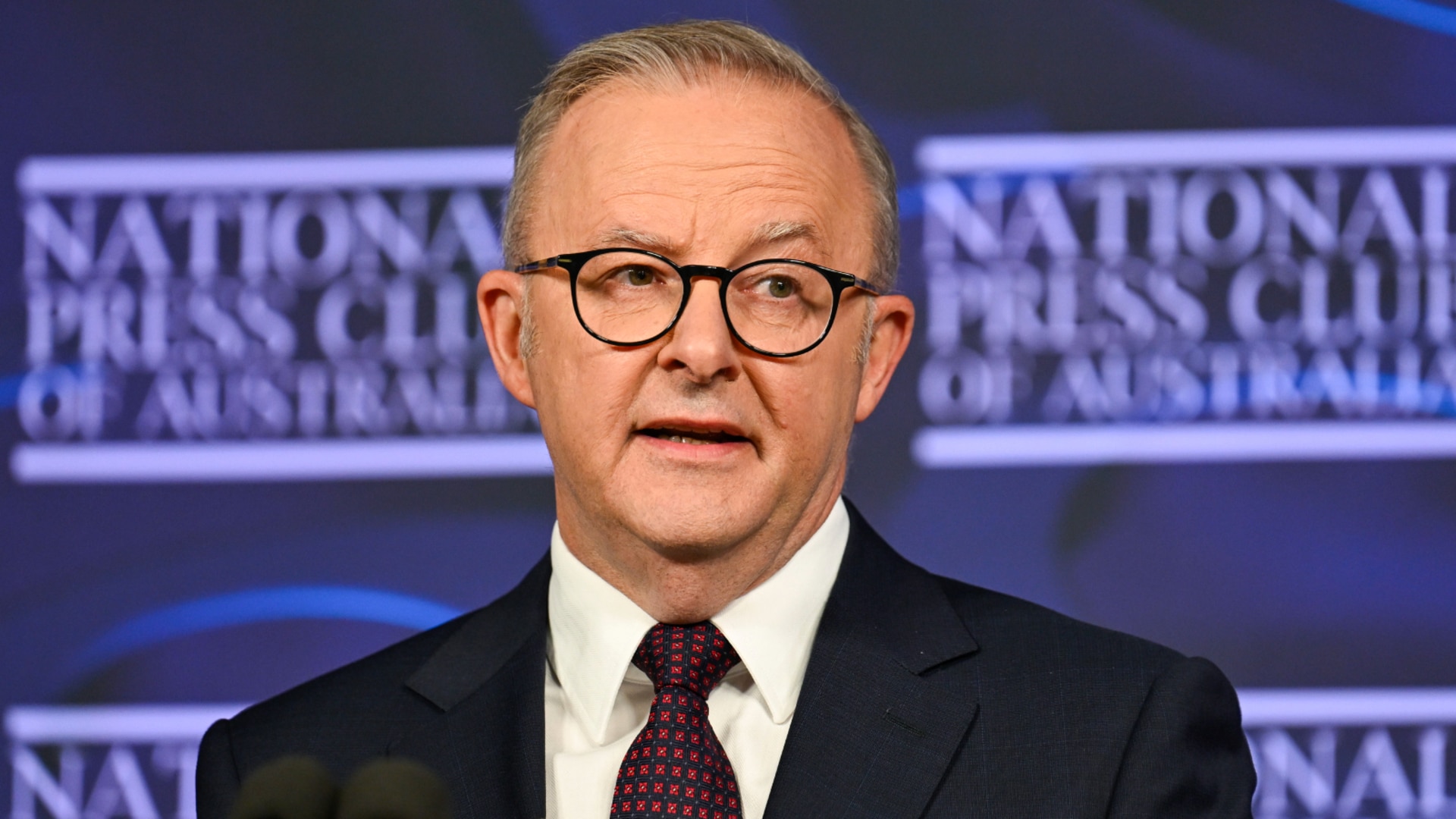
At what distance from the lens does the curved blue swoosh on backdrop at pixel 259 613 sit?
3.02 metres

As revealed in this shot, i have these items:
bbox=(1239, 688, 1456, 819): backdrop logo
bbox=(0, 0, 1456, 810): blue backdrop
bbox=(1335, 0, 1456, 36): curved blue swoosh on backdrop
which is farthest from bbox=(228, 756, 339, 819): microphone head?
bbox=(1335, 0, 1456, 36): curved blue swoosh on backdrop

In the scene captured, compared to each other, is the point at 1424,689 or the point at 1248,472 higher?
the point at 1248,472

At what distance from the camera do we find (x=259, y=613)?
3027mm

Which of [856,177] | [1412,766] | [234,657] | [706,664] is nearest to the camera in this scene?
[706,664]

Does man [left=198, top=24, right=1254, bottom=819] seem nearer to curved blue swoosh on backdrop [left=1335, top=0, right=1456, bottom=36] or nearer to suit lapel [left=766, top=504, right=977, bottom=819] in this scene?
suit lapel [left=766, top=504, right=977, bottom=819]

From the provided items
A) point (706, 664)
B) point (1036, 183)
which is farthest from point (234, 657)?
point (1036, 183)

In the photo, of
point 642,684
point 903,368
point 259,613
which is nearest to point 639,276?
point 642,684

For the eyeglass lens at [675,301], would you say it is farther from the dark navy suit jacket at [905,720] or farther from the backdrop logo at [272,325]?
the backdrop logo at [272,325]

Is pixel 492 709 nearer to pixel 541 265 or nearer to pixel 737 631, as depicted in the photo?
pixel 737 631

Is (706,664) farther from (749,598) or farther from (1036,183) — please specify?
(1036,183)

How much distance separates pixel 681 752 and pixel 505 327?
2.29ft

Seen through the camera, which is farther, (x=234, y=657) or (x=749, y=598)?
(x=234, y=657)

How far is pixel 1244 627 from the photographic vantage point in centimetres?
286

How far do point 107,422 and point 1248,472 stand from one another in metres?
2.34
